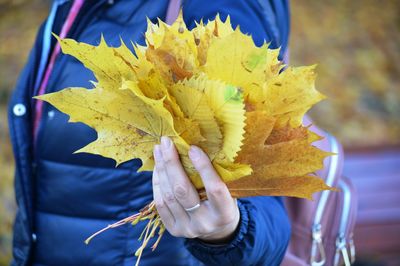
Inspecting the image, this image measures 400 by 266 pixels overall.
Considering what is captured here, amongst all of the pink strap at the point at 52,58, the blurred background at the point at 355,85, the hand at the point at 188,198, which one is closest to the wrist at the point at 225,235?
the hand at the point at 188,198

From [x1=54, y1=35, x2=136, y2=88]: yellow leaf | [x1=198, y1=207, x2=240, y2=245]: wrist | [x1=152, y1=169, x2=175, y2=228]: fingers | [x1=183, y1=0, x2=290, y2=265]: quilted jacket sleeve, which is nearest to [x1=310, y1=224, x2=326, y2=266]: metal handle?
[x1=183, y1=0, x2=290, y2=265]: quilted jacket sleeve

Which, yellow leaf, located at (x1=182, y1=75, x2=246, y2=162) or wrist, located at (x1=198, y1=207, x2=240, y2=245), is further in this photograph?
wrist, located at (x1=198, y1=207, x2=240, y2=245)

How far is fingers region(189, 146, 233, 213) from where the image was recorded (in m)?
0.93

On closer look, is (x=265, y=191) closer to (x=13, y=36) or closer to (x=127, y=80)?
(x=127, y=80)

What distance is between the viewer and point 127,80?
93 centimetres

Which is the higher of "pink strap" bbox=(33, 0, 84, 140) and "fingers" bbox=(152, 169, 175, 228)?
"pink strap" bbox=(33, 0, 84, 140)

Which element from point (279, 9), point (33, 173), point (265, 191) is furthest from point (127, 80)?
point (33, 173)

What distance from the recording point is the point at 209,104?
2.99ft

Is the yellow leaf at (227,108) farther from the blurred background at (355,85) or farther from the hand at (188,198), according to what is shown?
the blurred background at (355,85)

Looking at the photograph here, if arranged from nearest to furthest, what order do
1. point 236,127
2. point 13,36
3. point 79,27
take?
point 236,127
point 79,27
point 13,36

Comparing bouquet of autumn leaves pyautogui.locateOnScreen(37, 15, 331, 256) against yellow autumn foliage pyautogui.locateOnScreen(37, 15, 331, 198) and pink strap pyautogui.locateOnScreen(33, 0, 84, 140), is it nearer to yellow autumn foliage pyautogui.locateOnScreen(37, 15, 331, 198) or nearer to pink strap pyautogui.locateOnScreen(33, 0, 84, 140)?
yellow autumn foliage pyautogui.locateOnScreen(37, 15, 331, 198)

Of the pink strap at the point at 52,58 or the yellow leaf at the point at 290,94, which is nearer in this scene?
the yellow leaf at the point at 290,94

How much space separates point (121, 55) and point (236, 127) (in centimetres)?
23

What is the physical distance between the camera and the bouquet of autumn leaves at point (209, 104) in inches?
35.7
